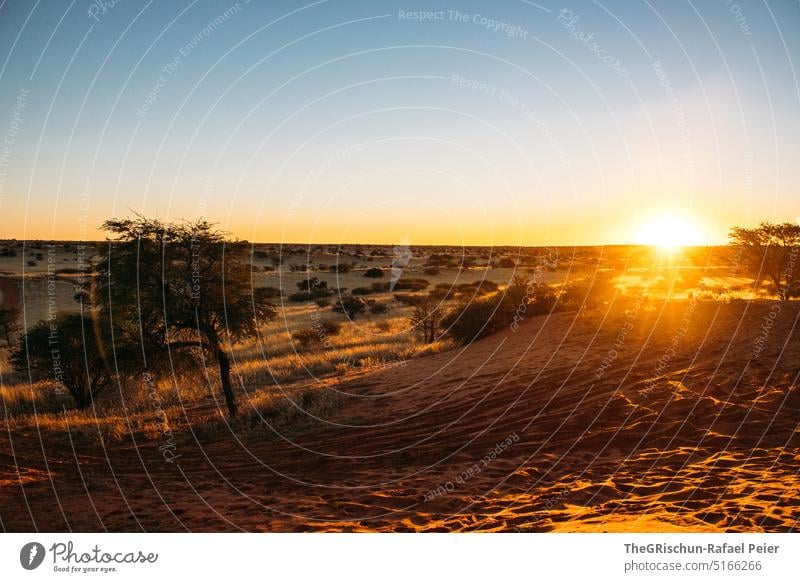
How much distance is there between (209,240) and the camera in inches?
615

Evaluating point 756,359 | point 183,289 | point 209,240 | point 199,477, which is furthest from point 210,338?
Result: point 756,359

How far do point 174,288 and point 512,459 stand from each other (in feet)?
36.8

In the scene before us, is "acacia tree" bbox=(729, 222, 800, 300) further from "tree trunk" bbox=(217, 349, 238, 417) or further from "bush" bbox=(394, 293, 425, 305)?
"tree trunk" bbox=(217, 349, 238, 417)

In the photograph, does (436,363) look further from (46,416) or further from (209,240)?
(46,416)

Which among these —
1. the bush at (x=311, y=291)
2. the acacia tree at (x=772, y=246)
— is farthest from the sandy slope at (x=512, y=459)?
the bush at (x=311, y=291)

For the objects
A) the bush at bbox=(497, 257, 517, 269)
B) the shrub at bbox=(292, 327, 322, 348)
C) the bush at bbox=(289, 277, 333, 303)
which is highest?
the bush at bbox=(497, 257, 517, 269)

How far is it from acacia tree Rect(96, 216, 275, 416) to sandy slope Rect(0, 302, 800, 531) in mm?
3406

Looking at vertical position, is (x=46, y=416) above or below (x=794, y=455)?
below

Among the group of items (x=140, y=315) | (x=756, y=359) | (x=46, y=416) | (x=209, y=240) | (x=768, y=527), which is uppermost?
(x=209, y=240)

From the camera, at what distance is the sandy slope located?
784cm

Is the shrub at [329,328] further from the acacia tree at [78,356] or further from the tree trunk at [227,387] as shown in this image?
the tree trunk at [227,387]

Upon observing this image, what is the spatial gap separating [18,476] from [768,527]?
40.2ft

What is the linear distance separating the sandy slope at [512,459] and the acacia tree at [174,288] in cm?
341

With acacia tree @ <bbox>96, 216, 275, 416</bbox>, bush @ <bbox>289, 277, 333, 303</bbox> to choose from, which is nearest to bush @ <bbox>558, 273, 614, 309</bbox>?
acacia tree @ <bbox>96, 216, 275, 416</bbox>
